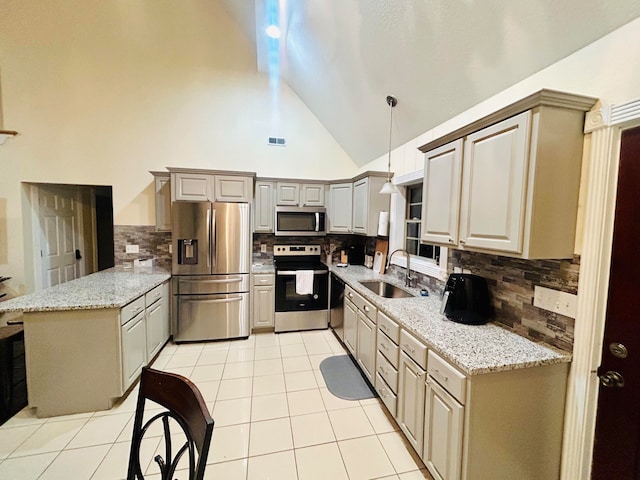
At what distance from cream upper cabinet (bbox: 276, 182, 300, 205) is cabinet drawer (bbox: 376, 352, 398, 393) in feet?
8.15

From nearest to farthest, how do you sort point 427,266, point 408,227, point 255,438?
1. point 255,438
2. point 427,266
3. point 408,227

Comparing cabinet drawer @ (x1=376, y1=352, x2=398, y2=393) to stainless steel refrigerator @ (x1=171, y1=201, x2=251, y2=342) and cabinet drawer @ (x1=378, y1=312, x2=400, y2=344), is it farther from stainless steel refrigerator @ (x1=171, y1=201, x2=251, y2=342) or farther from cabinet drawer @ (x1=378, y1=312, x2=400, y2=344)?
stainless steel refrigerator @ (x1=171, y1=201, x2=251, y2=342)

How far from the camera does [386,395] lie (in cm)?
216

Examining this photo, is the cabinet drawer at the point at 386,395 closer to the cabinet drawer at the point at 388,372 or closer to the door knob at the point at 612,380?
the cabinet drawer at the point at 388,372

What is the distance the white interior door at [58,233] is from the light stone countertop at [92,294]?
1.34 m

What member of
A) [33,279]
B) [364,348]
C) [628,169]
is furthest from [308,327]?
[33,279]

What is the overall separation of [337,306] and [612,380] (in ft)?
8.45

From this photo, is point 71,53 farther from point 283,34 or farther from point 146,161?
point 283,34

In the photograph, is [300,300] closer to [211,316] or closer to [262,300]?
[262,300]

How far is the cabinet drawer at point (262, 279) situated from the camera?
368 cm

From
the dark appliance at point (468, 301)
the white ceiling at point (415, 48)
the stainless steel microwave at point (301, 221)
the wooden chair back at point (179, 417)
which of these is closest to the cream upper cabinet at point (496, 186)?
the dark appliance at point (468, 301)

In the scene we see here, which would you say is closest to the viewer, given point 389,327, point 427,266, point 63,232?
point 389,327

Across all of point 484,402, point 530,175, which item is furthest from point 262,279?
point 530,175

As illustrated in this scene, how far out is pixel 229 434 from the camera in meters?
2.00
